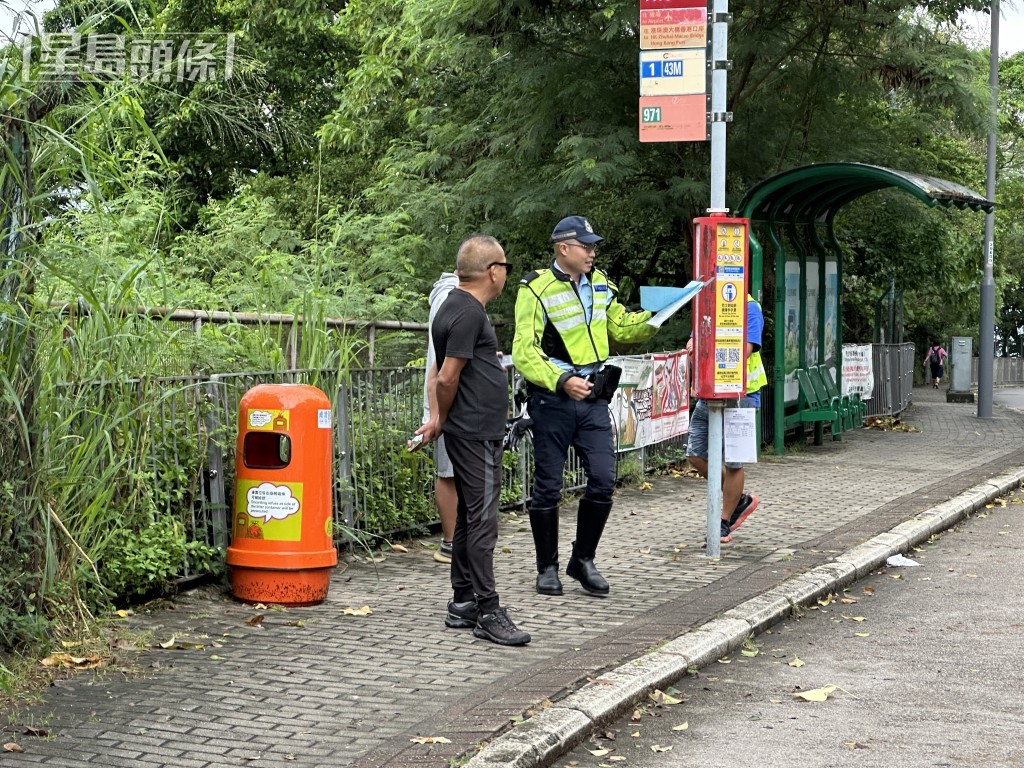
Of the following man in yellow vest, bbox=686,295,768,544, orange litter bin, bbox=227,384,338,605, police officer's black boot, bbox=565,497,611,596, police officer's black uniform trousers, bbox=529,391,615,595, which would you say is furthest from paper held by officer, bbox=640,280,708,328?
orange litter bin, bbox=227,384,338,605

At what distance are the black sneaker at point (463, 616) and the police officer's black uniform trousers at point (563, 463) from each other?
0.90 meters

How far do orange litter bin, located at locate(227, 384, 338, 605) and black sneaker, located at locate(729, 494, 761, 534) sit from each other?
340 cm

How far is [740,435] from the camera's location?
9188mm

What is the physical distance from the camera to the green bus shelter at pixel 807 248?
14.7m

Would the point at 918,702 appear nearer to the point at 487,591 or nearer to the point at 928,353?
the point at 487,591

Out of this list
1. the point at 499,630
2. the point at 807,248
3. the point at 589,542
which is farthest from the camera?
the point at 807,248

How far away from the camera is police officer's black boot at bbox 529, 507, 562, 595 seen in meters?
7.48

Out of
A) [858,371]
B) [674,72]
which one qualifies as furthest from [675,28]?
[858,371]

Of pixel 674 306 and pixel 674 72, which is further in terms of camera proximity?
pixel 674 72

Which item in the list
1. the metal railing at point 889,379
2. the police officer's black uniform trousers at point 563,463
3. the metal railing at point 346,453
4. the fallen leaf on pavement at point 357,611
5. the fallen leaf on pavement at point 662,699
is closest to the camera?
the fallen leaf on pavement at point 662,699

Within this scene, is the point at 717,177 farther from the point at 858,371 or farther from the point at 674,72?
the point at 858,371

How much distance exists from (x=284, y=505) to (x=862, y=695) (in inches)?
113

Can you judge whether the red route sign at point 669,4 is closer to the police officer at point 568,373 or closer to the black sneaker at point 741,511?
the police officer at point 568,373

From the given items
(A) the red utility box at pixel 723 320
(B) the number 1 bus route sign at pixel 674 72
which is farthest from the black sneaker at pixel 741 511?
(B) the number 1 bus route sign at pixel 674 72
